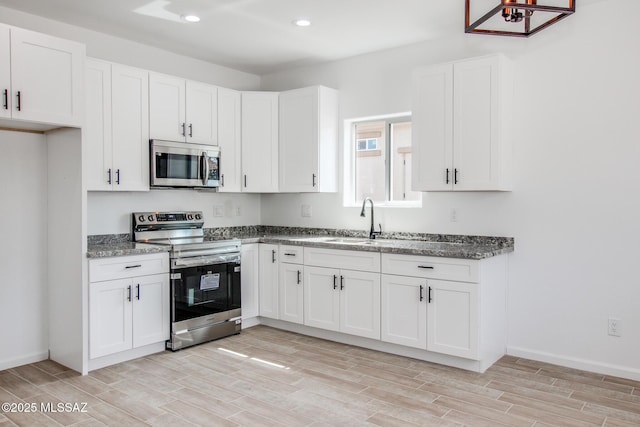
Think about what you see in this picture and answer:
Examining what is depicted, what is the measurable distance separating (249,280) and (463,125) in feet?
7.80

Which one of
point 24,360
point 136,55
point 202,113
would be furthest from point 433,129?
point 24,360

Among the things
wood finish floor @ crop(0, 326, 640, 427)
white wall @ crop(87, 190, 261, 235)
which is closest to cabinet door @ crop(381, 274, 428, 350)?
wood finish floor @ crop(0, 326, 640, 427)

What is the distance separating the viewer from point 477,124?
3.56 m

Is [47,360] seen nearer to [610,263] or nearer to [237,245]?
[237,245]

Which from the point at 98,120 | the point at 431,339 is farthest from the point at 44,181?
the point at 431,339

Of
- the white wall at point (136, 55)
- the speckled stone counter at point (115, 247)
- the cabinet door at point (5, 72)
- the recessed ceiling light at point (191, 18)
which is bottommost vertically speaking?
the speckled stone counter at point (115, 247)

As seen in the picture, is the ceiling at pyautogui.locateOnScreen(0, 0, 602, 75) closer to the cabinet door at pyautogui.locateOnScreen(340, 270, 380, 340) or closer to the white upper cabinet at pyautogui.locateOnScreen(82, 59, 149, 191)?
the white upper cabinet at pyautogui.locateOnScreen(82, 59, 149, 191)

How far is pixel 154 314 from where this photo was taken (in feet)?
12.3

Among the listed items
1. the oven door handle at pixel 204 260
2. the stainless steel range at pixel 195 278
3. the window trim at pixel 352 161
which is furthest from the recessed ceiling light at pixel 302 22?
the oven door handle at pixel 204 260

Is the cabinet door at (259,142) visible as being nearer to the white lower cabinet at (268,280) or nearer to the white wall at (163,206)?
the white wall at (163,206)

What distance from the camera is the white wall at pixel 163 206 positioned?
3975mm

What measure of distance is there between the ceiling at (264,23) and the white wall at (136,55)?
75 mm

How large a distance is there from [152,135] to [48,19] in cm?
114

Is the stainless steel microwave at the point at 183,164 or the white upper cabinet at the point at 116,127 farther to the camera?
the stainless steel microwave at the point at 183,164
